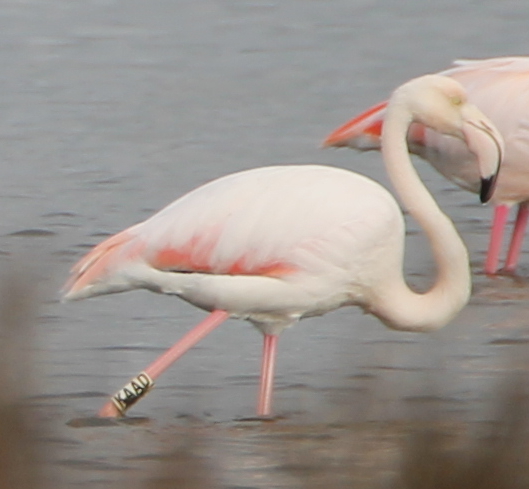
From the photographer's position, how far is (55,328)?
7.09 meters

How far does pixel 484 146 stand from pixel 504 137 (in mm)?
1642

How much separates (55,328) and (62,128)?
429cm

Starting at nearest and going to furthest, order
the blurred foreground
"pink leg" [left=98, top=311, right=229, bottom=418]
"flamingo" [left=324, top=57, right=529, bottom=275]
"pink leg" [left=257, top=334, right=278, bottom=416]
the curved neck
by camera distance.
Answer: the blurred foreground, "pink leg" [left=98, top=311, right=229, bottom=418], "pink leg" [left=257, top=334, right=278, bottom=416], the curved neck, "flamingo" [left=324, top=57, right=529, bottom=275]

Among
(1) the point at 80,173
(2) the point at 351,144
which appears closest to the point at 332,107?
(1) the point at 80,173

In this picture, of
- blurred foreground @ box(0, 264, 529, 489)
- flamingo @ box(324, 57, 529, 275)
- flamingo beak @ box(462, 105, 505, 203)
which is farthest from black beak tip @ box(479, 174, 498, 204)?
blurred foreground @ box(0, 264, 529, 489)

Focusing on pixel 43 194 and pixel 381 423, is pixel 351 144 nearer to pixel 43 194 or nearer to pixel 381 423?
pixel 43 194

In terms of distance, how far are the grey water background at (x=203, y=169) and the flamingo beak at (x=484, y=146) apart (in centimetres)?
34

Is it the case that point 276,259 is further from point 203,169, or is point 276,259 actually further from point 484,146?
point 203,169

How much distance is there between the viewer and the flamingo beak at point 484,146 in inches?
250

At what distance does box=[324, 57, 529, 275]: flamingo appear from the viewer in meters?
7.91

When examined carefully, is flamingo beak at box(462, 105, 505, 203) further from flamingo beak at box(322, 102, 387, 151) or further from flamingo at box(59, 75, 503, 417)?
flamingo beak at box(322, 102, 387, 151)

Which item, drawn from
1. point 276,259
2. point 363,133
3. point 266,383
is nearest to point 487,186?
point 276,259

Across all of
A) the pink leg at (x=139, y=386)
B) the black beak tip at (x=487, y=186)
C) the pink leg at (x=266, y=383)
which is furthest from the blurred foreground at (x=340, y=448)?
the black beak tip at (x=487, y=186)

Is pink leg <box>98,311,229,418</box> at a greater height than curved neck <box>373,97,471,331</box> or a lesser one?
lesser
